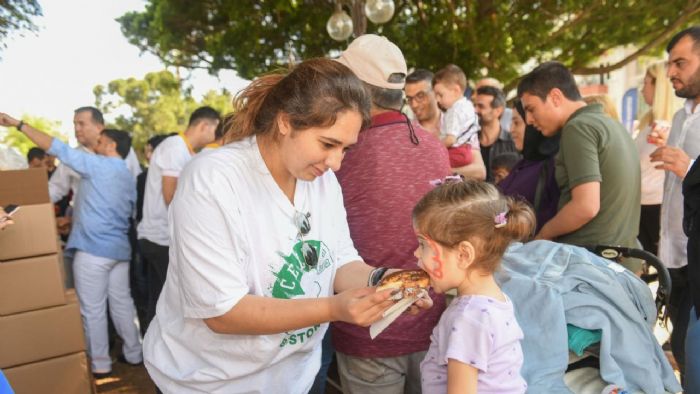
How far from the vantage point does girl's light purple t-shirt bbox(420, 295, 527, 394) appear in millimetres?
1426

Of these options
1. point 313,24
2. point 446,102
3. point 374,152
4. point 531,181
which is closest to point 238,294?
point 374,152

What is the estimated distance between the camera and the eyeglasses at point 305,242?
1532 mm

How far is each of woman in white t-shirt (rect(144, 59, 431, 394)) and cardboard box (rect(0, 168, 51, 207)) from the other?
1.72 meters

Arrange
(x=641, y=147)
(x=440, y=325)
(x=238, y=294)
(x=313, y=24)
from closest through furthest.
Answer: (x=238, y=294)
(x=440, y=325)
(x=641, y=147)
(x=313, y=24)

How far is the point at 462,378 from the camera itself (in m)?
1.41

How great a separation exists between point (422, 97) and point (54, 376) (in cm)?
297

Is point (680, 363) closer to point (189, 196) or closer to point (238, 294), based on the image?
point (238, 294)

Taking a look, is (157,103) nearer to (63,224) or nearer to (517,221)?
(63,224)

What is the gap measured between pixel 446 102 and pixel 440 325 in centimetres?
340

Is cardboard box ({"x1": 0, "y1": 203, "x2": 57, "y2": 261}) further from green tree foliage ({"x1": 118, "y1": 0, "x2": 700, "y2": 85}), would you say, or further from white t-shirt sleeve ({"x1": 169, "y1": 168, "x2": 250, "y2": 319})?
green tree foliage ({"x1": 118, "y1": 0, "x2": 700, "y2": 85})

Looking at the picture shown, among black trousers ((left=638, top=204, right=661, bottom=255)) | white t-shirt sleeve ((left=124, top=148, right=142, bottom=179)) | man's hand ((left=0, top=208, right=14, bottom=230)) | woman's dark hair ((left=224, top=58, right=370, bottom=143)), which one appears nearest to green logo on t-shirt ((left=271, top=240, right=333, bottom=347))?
woman's dark hair ((left=224, top=58, right=370, bottom=143))

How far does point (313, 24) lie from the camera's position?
9320mm

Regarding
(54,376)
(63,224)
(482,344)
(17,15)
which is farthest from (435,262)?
(63,224)

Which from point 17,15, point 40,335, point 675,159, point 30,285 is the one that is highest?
point 17,15
